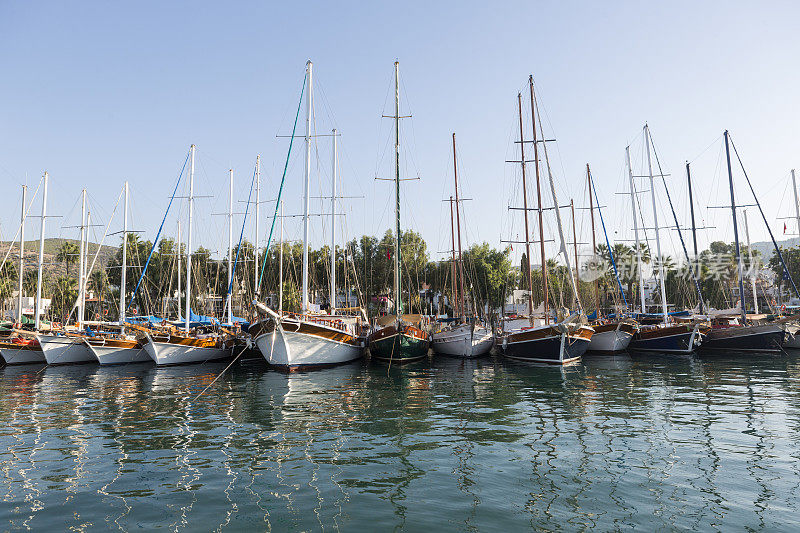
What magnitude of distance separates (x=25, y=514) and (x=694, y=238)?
160 ft

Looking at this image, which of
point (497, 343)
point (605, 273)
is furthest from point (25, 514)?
point (605, 273)

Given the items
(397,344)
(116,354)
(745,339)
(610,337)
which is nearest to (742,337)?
(745,339)

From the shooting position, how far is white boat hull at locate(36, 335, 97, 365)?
31812 millimetres

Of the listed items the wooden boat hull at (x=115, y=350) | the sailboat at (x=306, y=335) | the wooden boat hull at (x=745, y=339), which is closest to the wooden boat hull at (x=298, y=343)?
the sailboat at (x=306, y=335)

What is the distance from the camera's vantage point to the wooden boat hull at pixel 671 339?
3334cm

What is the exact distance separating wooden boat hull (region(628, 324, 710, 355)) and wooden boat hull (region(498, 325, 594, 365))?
316 inches

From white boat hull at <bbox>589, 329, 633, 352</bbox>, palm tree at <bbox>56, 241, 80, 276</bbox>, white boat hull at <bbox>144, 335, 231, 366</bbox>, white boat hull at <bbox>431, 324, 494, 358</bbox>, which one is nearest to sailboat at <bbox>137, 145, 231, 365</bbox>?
white boat hull at <bbox>144, 335, 231, 366</bbox>

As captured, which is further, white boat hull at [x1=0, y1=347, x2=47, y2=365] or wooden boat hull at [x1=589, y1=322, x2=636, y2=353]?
wooden boat hull at [x1=589, y1=322, x2=636, y2=353]

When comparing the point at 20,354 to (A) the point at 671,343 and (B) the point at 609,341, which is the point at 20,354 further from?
(A) the point at 671,343

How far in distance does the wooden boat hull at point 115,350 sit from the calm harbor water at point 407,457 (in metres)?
11.5

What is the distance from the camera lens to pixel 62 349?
1273 inches

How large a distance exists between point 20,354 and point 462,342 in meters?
29.9

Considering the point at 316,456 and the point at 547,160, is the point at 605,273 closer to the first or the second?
the point at 547,160

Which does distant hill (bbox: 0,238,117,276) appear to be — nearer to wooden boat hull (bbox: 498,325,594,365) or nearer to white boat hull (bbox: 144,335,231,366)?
white boat hull (bbox: 144,335,231,366)
